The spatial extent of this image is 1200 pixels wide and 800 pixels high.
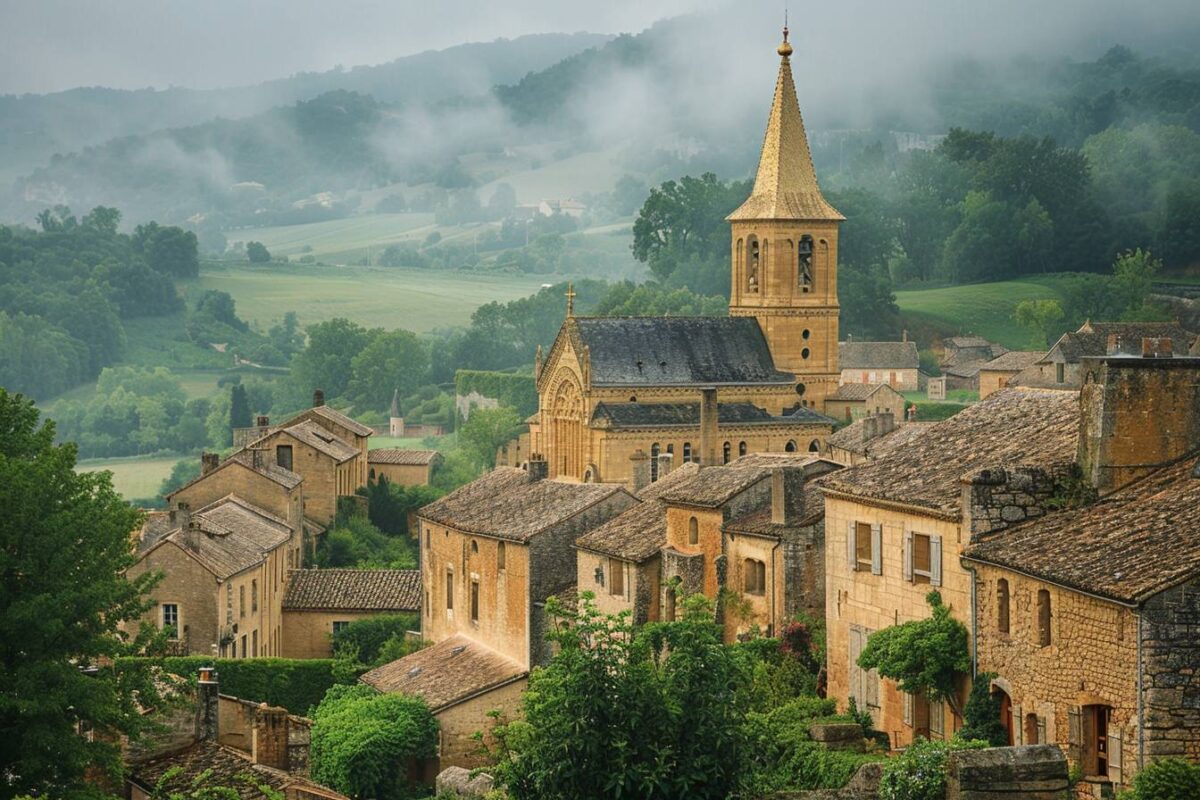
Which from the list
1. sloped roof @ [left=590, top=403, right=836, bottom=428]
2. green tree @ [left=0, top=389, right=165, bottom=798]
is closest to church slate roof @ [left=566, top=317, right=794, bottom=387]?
sloped roof @ [left=590, top=403, right=836, bottom=428]

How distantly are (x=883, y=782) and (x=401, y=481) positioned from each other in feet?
262

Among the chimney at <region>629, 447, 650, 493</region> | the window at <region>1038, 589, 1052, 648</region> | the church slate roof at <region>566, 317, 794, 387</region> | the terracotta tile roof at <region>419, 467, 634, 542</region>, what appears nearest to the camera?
the window at <region>1038, 589, 1052, 648</region>

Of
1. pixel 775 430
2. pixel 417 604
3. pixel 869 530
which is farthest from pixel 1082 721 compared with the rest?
pixel 775 430

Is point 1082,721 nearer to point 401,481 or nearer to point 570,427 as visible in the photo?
point 570,427

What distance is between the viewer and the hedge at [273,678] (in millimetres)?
59344

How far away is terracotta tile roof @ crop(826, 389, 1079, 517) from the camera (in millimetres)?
35188

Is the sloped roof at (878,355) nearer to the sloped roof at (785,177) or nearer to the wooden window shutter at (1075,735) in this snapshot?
the sloped roof at (785,177)

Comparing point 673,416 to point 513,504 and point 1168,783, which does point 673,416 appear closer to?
point 513,504

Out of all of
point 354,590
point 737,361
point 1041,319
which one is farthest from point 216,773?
point 1041,319

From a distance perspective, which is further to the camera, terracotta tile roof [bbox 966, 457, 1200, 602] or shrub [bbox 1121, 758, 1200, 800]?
terracotta tile roof [bbox 966, 457, 1200, 602]

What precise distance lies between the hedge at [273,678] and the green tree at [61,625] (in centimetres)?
1669

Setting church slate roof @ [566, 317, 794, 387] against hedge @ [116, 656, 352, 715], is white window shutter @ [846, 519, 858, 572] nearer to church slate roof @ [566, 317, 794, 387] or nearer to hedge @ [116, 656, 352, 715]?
hedge @ [116, 656, 352, 715]

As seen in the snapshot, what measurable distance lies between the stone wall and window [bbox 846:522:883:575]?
9843 mm

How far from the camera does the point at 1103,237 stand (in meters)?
160
